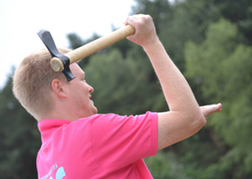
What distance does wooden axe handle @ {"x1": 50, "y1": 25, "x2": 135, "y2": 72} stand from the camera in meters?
1.79

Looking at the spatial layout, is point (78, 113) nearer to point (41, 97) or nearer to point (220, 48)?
point (41, 97)

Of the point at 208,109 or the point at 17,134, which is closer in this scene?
the point at 208,109

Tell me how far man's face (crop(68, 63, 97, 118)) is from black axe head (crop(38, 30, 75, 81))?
0.32 meters

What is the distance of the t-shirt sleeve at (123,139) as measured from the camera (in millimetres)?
1888

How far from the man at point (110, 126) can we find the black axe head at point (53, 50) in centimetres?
26

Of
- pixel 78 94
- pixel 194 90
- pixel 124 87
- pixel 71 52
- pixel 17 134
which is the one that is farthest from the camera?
pixel 124 87

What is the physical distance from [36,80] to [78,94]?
29cm

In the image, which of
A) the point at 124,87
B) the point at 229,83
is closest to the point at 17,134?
the point at 124,87

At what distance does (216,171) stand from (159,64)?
2716 cm

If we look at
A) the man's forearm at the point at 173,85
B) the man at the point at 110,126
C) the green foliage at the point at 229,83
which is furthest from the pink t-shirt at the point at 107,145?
the green foliage at the point at 229,83

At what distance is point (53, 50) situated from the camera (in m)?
1.87

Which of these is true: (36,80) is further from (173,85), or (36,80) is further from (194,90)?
(194,90)

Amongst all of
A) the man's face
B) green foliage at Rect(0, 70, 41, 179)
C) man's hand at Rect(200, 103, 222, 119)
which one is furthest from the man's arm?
green foliage at Rect(0, 70, 41, 179)

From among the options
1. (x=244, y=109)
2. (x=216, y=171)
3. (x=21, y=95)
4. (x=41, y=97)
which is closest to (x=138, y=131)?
(x=41, y=97)
